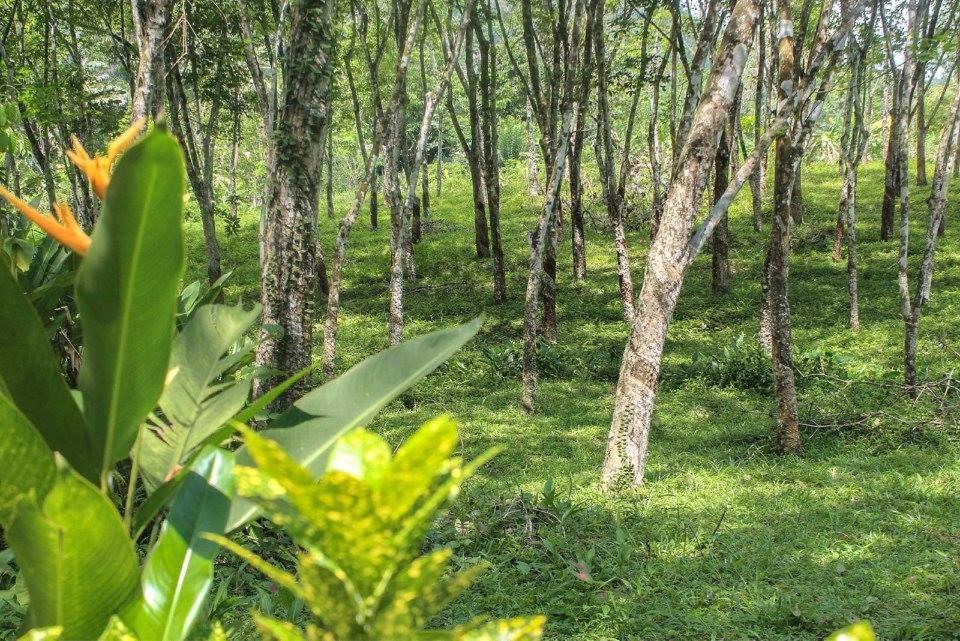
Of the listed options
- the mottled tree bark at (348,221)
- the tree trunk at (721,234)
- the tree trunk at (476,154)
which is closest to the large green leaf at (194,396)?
the mottled tree bark at (348,221)

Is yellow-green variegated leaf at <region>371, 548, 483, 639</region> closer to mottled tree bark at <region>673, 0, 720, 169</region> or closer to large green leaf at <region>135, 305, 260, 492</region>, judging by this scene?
large green leaf at <region>135, 305, 260, 492</region>

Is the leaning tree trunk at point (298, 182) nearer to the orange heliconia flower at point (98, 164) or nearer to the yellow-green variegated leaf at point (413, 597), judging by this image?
the orange heliconia flower at point (98, 164)

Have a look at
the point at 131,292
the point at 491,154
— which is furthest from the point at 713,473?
the point at 491,154

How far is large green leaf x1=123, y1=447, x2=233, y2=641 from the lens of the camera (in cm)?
76

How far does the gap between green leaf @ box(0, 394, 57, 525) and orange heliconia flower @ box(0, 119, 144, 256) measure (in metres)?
0.23

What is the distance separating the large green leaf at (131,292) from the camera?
2.36 feet

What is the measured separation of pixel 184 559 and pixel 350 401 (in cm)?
27

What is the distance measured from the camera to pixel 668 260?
5.10 meters

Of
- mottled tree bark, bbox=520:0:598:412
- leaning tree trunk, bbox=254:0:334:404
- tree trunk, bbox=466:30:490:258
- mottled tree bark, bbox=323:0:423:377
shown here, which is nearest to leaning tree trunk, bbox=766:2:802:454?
mottled tree bark, bbox=520:0:598:412

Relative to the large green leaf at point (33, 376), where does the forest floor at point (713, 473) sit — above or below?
below

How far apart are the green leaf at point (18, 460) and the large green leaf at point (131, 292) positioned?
0.55ft

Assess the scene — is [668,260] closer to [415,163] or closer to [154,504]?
[154,504]

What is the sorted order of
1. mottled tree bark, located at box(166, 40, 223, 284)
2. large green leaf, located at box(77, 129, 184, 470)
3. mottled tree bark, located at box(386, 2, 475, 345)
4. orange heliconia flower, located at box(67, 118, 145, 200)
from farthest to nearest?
mottled tree bark, located at box(166, 40, 223, 284) < mottled tree bark, located at box(386, 2, 475, 345) < orange heliconia flower, located at box(67, 118, 145, 200) < large green leaf, located at box(77, 129, 184, 470)

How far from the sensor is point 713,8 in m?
5.72
